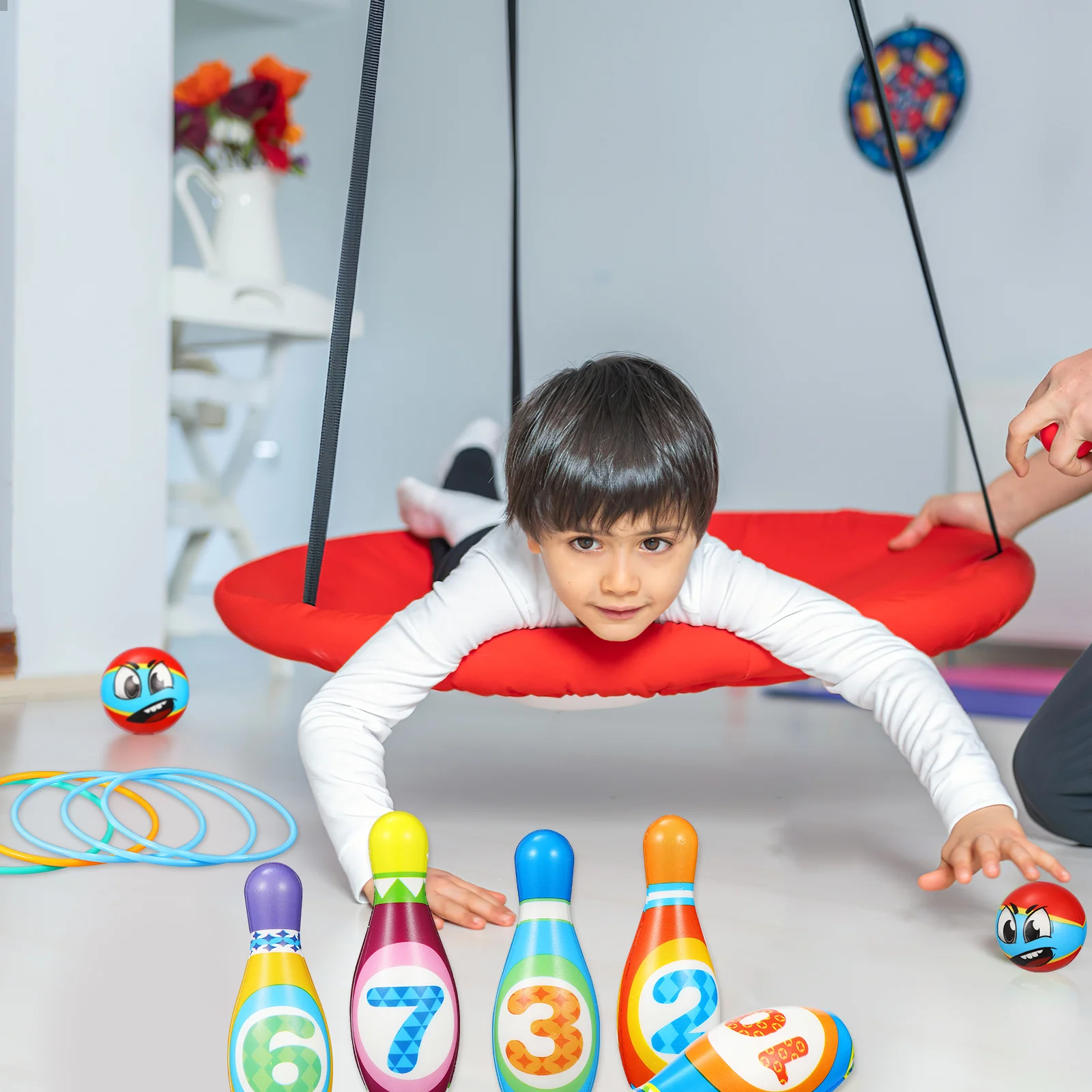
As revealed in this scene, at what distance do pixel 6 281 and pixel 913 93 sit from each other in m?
1.91

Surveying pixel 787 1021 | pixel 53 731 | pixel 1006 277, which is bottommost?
pixel 53 731

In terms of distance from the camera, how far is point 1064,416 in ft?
3.22

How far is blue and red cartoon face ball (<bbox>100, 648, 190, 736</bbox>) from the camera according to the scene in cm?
169

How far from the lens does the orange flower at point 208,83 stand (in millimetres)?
2234

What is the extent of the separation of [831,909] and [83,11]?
1.86 meters

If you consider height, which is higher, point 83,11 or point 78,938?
point 83,11

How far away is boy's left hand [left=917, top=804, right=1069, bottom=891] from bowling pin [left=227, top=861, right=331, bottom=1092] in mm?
458

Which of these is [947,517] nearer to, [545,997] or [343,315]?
[343,315]

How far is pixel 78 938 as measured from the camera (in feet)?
3.20

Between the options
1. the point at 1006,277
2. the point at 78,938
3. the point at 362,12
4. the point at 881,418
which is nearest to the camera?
the point at 78,938

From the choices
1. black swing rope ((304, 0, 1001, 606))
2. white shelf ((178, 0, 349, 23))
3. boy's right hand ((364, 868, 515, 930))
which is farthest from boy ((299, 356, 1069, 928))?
white shelf ((178, 0, 349, 23))

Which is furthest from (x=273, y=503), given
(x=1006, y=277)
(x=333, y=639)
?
(x=333, y=639)

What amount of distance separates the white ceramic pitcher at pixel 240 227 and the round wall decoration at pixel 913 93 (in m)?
1.33

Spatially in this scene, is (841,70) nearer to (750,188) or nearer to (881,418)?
(750,188)
